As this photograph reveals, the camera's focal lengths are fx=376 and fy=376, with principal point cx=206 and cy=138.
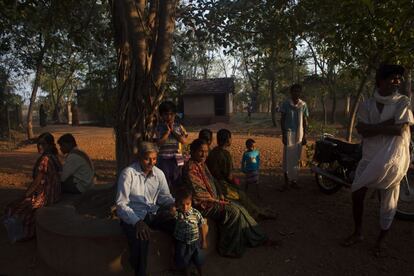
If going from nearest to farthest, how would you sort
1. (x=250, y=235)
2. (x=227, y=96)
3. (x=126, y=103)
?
(x=250, y=235) < (x=126, y=103) < (x=227, y=96)

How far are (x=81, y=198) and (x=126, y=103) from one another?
1.36 metres

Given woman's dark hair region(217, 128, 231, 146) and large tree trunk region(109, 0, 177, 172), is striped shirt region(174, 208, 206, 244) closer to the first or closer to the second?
large tree trunk region(109, 0, 177, 172)

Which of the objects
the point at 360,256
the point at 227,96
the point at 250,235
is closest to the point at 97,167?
the point at 250,235

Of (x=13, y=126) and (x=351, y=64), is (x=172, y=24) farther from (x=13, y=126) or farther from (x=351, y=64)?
(x=13, y=126)

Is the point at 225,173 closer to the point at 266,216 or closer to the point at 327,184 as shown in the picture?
the point at 266,216

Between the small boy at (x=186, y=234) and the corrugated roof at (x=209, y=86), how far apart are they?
23462mm

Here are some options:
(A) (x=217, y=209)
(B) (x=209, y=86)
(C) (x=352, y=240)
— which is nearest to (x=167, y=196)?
(A) (x=217, y=209)

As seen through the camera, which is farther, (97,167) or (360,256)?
(97,167)

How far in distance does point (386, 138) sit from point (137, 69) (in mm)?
2829

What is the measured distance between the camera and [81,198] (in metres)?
4.73

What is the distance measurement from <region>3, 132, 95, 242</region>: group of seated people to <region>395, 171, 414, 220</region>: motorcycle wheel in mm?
4025

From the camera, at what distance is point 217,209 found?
3898 millimetres

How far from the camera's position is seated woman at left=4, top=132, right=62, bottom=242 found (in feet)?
14.3

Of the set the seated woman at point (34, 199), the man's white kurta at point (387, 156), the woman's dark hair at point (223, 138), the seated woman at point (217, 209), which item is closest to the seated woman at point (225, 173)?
the woman's dark hair at point (223, 138)
